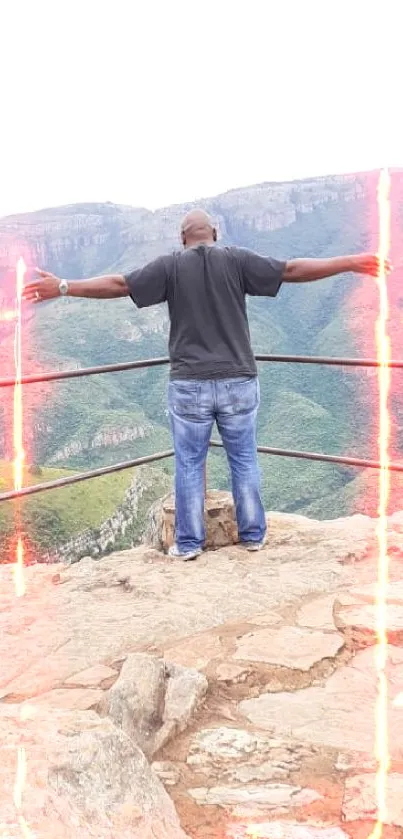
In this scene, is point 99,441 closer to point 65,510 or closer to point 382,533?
point 65,510

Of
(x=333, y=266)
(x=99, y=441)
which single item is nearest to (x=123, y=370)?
(x=333, y=266)

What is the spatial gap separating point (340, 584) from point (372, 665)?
0.86m

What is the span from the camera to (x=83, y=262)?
8725 centimetres

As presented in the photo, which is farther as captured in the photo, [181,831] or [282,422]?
[282,422]

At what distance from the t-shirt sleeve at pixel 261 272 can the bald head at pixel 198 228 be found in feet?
0.66

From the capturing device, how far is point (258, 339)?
214ft

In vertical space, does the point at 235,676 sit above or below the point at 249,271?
below

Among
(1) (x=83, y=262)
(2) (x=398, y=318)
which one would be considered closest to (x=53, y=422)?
(2) (x=398, y=318)

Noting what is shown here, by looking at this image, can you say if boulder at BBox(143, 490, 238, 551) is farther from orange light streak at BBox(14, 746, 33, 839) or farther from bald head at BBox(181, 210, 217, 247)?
orange light streak at BBox(14, 746, 33, 839)

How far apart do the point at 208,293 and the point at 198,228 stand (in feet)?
1.04

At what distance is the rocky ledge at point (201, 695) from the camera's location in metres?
1.83

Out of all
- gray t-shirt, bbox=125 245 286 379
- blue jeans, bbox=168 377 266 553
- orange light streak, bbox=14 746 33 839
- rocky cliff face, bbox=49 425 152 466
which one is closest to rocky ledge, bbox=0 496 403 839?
orange light streak, bbox=14 746 33 839

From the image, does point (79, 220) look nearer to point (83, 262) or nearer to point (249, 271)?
point (83, 262)

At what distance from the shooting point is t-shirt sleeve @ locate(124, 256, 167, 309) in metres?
3.63
